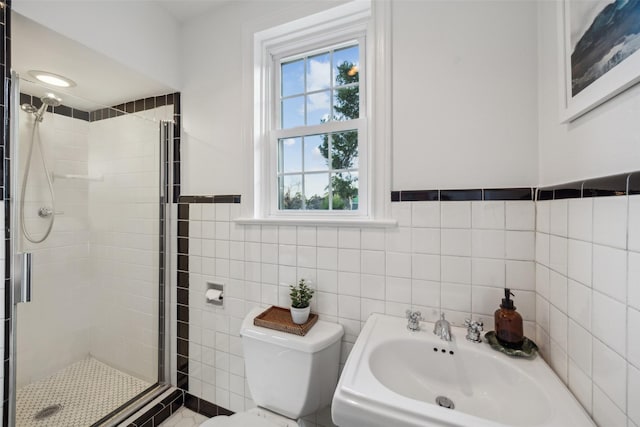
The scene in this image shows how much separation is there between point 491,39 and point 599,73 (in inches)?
20.5

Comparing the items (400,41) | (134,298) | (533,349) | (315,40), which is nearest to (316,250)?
(533,349)

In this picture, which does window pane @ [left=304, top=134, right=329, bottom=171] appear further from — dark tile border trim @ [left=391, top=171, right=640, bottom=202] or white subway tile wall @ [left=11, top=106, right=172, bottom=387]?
white subway tile wall @ [left=11, top=106, right=172, bottom=387]

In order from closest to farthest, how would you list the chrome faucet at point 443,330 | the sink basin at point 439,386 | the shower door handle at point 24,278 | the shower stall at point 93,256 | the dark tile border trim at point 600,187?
the dark tile border trim at point 600,187
the sink basin at point 439,386
the chrome faucet at point 443,330
the shower door handle at point 24,278
the shower stall at point 93,256

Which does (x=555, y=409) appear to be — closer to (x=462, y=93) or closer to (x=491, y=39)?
(x=462, y=93)

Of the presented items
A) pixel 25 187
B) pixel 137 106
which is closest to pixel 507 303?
pixel 25 187

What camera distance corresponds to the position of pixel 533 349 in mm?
863

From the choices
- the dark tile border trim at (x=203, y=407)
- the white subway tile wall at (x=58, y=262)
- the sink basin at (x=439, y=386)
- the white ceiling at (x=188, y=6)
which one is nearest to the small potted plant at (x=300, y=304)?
the sink basin at (x=439, y=386)

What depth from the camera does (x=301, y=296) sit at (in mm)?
1212

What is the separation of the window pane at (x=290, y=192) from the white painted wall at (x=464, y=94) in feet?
1.87

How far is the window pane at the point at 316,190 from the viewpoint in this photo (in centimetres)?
142

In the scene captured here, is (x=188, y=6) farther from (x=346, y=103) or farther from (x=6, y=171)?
(x=6, y=171)

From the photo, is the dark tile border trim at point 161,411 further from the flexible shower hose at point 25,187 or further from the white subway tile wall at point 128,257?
the flexible shower hose at point 25,187

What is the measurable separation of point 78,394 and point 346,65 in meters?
2.42

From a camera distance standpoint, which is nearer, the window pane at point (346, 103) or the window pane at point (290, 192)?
the window pane at point (346, 103)
